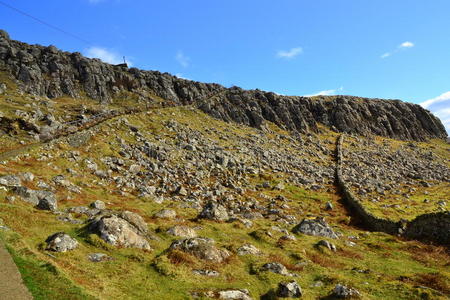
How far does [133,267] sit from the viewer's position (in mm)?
19078

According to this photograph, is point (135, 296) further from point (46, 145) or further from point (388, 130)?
point (388, 130)

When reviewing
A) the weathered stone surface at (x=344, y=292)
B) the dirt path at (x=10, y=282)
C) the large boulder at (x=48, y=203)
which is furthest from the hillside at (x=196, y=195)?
the dirt path at (x=10, y=282)

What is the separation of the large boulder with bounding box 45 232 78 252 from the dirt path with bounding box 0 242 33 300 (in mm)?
3147

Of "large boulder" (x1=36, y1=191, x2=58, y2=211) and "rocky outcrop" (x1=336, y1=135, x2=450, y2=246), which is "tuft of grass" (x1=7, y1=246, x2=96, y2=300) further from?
"rocky outcrop" (x1=336, y1=135, x2=450, y2=246)

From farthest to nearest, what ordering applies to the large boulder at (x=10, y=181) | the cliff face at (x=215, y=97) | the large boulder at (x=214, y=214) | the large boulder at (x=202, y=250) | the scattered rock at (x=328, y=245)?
1. the cliff face at (x=215, y=97)
2. the large boulder at (x=214, y=214)
3. the scattered rock at (x=328, y=245)
4. the large boulder at (x=10, y=181)
5. the large boulder at (x=202, y=250)

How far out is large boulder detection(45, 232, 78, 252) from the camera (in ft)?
62.5

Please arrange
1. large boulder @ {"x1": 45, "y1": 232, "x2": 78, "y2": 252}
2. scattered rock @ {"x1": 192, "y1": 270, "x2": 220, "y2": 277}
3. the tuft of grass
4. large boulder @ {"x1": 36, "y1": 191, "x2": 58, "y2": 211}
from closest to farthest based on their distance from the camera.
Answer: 1. the tuft of grass
2. large boulder @ {"x1": 45, "y1": 232, "x2": 78, "y2": 252}
3. scattered rock @ {"x1": 192, "y1": 270, "x2": 220, "y2": 277}
4. large boulder @ {"x1": 36, "y1": 191, "x2": 58, "y2": 211}

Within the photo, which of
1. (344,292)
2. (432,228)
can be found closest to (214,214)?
→ (344,292)

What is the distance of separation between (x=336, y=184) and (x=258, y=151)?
20141mm

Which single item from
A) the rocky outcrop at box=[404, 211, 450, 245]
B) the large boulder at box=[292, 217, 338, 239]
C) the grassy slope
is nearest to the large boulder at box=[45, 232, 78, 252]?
the grassy slope

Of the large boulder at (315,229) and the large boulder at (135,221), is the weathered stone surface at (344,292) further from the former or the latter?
the large boulder at (315,229)

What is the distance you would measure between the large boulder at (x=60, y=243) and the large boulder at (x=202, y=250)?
6905 millimetres

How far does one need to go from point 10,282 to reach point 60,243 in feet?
19.0

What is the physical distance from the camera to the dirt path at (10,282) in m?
12.8
